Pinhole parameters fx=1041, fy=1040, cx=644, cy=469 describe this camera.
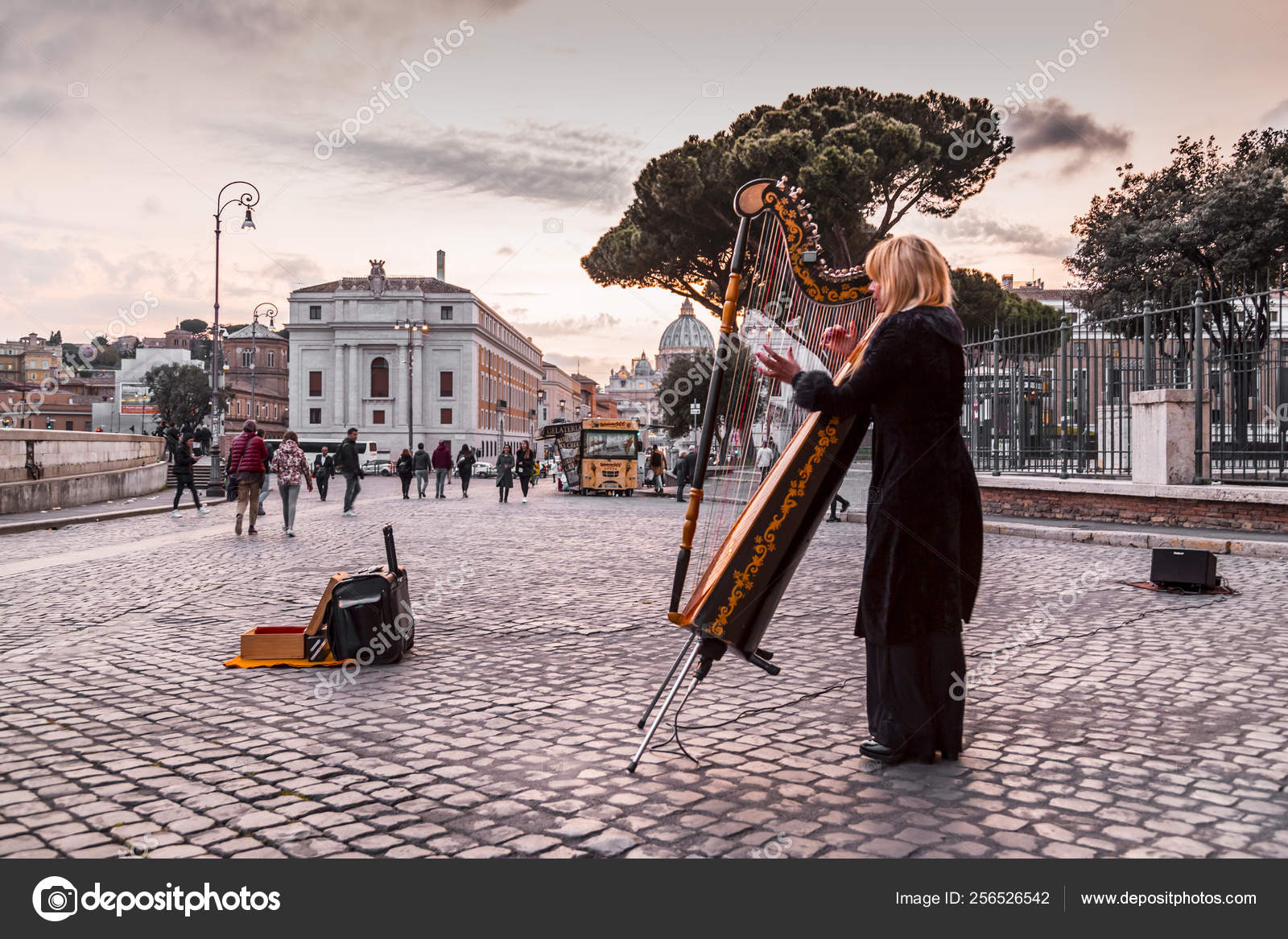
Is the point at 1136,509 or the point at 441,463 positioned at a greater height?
the point at 441,463

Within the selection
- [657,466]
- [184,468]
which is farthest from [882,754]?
[657,466]

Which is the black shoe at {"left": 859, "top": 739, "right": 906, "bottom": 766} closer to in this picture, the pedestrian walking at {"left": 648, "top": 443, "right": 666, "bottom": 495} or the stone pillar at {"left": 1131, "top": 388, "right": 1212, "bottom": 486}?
the stone pillar at {"left": 1131, "top": 388, "right": 1212, "bottom": 486}

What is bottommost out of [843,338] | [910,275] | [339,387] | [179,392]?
[843,338]

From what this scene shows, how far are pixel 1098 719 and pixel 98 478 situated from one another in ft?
71.0

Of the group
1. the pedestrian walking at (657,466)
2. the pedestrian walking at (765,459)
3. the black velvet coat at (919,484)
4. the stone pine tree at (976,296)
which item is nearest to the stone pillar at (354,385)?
the pedestrian walking at (657,466)

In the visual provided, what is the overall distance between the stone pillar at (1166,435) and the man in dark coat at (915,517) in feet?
33.0

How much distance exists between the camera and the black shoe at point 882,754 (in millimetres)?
3740

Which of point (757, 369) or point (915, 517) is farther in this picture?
point (757, 369)

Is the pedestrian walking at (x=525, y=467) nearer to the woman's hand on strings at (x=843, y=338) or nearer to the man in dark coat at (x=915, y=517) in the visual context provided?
the woman's hand on strings at (x=843, y=338)

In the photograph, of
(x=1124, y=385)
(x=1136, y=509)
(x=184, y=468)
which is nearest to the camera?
(x=1136, y=509)

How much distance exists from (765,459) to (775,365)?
0.53m

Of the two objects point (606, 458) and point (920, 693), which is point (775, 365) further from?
point (606, 458)

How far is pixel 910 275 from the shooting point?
3.73 meters
